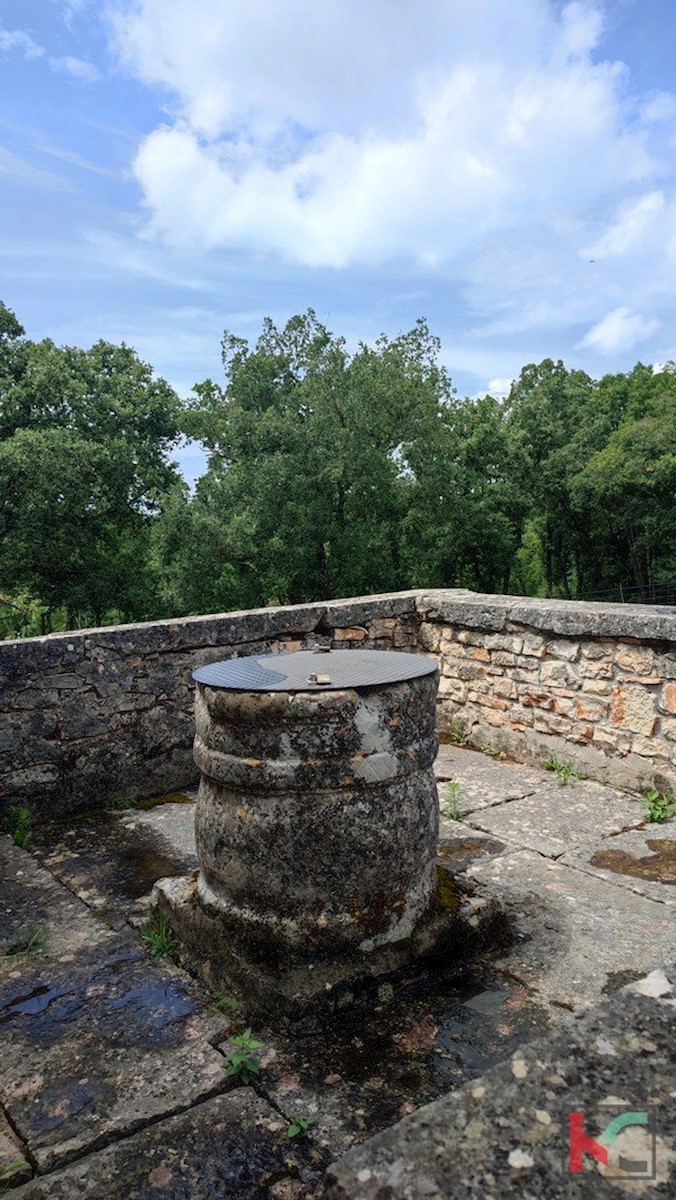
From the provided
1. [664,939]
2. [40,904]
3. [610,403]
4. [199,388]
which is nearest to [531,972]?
[664,939]

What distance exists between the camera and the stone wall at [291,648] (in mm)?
4480

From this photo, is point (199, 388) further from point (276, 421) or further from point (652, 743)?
point (652, 743)

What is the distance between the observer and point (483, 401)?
33.4 metres

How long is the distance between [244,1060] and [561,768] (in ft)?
10.8

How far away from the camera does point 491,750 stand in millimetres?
5543

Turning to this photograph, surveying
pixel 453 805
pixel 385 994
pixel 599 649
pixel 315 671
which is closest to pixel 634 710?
pixel 599 649

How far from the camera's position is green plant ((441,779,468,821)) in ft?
14.2

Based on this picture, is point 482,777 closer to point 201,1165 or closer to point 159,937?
point 159,937

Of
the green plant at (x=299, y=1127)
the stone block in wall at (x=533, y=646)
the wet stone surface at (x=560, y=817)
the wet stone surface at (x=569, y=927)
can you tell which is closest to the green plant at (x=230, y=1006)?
the green plant at (x=299, y=1127)

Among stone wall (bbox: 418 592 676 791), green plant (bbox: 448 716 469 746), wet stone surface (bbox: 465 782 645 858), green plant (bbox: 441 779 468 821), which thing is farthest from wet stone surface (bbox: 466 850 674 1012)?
green plant (bbox: 448 716 469 746)

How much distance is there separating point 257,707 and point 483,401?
32701 millimetres

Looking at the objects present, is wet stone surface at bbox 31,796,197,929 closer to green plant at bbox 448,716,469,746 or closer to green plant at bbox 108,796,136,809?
green plant at bbox 108,796,136,809

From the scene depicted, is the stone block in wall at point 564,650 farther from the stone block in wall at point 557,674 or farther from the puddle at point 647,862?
the puddle at point 647,862

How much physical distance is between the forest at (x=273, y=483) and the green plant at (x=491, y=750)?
16806mm
